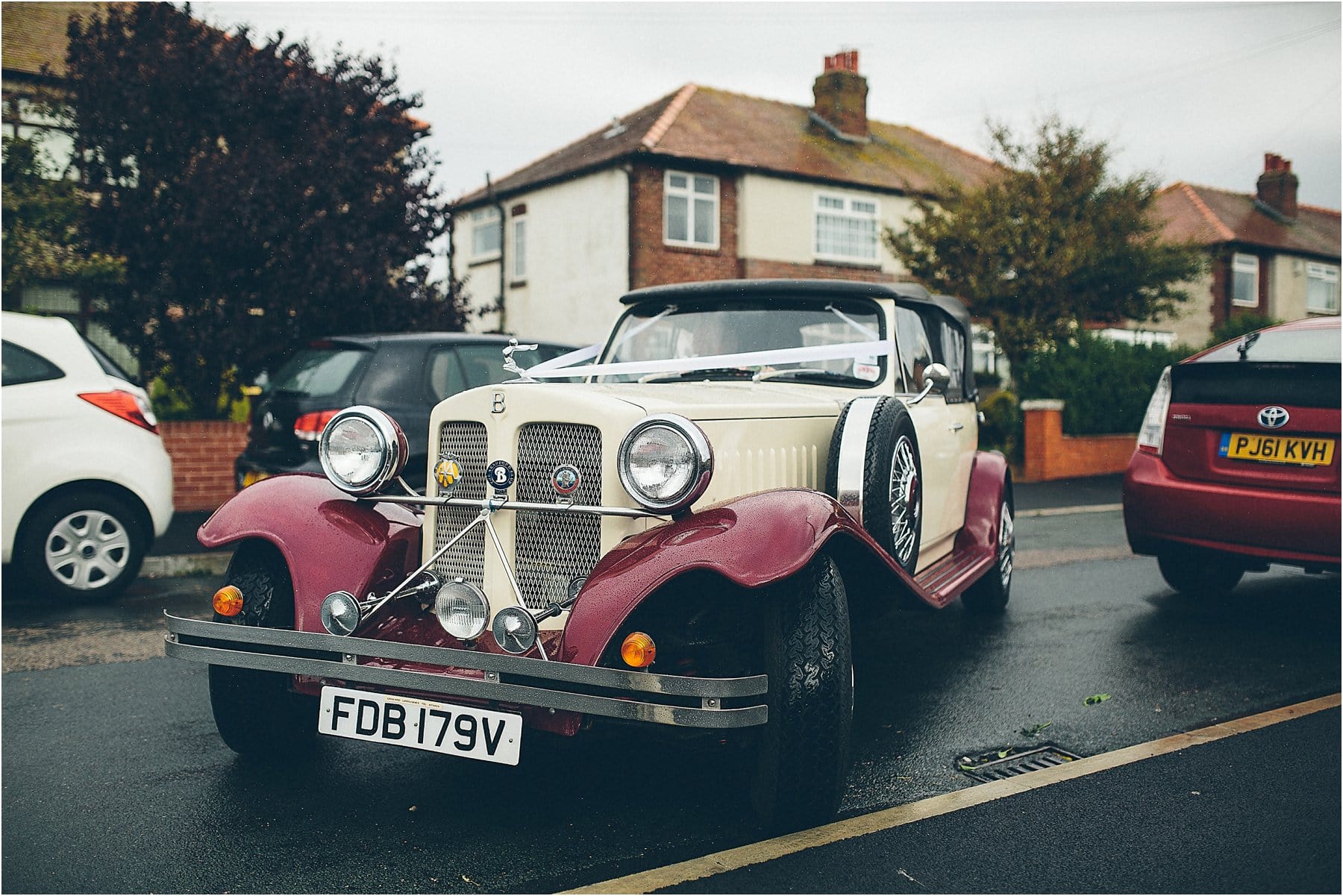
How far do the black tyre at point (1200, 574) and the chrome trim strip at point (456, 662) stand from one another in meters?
4.69

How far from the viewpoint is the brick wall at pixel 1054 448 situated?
49.4 feet

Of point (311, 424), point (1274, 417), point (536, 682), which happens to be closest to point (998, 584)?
point (1274, 417)

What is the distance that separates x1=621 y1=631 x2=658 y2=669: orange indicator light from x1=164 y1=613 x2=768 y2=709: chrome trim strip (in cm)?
7

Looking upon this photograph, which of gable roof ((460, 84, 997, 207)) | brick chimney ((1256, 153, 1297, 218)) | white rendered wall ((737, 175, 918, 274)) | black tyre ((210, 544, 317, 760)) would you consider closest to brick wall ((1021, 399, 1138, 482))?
gable roof ((460, 84, 997, 207))

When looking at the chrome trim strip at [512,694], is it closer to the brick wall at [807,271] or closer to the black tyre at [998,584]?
the black tyre at [998,584]

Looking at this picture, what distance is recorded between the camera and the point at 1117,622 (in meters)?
6.07

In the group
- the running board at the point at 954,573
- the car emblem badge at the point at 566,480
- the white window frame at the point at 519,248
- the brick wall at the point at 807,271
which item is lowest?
the running board at the point at 954,573

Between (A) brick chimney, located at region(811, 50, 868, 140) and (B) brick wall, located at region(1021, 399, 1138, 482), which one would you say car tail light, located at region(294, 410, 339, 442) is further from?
(A) brick chimney, located at region(811, 50, 868, 140)

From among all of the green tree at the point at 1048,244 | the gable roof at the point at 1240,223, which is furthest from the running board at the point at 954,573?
the gable roof at the point at 1240,223

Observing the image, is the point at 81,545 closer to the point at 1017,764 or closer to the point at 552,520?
the point at 552,520

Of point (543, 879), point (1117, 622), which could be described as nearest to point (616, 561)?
point (543, 879)

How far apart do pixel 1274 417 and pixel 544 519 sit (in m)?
4.11

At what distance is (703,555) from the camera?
9.79 feet

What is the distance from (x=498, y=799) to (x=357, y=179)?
29.8 ft
